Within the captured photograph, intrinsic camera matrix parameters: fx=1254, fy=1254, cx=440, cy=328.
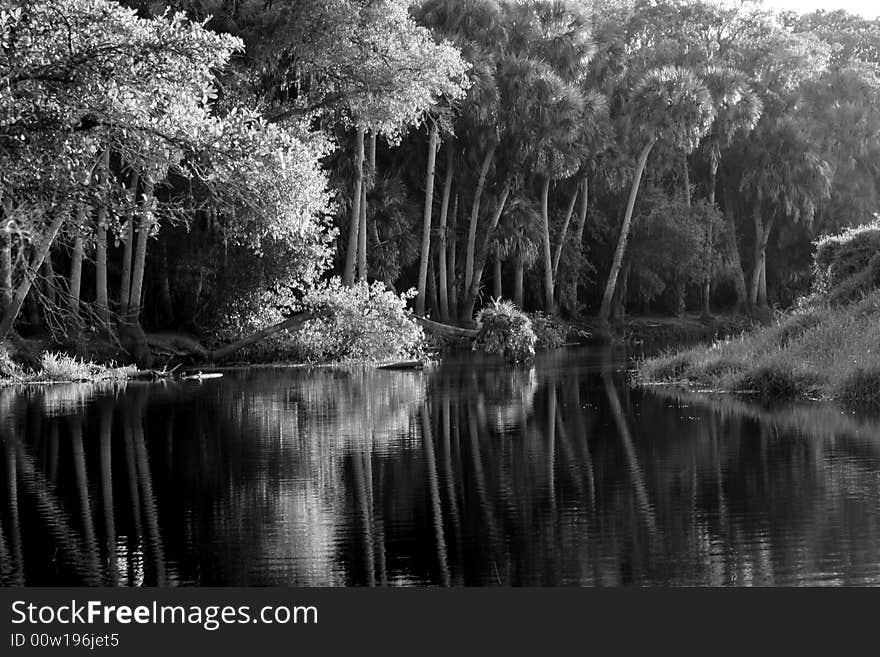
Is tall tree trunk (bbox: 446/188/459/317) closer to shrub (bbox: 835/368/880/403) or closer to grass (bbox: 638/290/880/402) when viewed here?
grass (bbox: 638/290/880/402)

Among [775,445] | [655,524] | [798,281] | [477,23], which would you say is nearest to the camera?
[655,524]

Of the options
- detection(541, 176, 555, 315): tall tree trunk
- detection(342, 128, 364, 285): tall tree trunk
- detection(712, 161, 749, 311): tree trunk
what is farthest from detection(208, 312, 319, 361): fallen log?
detection(712, 161, 749, 311): tree trunk

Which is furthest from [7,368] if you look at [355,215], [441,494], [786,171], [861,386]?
[786,171]

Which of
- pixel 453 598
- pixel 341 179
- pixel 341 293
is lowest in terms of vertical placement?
pixel 453 598

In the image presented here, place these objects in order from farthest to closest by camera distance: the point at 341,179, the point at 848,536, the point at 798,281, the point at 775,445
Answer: the point at 798,281, the point at 341,179, the point at 775,445, the point at 848,536

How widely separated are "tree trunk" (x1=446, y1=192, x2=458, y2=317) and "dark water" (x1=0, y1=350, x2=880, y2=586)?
79.0 ft

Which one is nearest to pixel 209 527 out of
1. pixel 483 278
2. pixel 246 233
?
pixel 246 233

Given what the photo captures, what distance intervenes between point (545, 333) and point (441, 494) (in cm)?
3103

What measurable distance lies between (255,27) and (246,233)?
547 centimetres

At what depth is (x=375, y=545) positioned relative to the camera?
870 cm

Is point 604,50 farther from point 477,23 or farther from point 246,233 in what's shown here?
point 246,233

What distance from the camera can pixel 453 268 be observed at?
44.3m

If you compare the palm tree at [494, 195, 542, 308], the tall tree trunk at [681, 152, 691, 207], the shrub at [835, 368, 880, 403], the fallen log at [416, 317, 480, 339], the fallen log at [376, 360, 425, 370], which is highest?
the tall tree trunk at [681, 152, 691, 207]

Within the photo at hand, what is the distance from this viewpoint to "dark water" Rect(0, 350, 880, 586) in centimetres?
796
